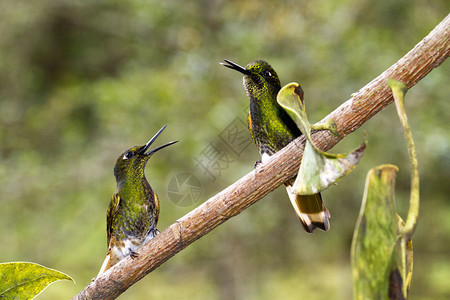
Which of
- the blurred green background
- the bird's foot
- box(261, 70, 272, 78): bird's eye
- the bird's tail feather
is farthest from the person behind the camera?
the blurred green background

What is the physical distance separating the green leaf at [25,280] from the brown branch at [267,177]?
9cm

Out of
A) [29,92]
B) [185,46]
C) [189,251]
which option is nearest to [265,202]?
[189,251]

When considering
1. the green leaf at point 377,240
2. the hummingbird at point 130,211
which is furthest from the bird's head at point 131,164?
the green leaf at point 377,240

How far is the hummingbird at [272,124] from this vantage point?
2.96 ft

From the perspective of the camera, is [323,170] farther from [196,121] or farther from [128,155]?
[196,121]

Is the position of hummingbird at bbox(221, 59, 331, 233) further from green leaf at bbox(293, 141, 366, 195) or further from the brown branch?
green leaf at bbox(293, 141, 366, 195)

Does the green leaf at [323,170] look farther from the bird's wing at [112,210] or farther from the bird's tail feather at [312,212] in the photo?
the bird's wing at [112,210]

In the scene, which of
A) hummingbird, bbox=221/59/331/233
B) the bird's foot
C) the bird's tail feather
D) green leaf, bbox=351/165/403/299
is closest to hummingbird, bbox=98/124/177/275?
hummingbird, bbox=221/59/331/233

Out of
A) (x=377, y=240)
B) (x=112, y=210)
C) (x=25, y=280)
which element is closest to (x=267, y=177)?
(x=377, y=240)

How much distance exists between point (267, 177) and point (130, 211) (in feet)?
2.35

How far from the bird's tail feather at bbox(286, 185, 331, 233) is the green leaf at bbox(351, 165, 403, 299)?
380 millimetres

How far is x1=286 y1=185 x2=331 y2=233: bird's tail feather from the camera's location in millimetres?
888

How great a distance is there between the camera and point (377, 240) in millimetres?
481

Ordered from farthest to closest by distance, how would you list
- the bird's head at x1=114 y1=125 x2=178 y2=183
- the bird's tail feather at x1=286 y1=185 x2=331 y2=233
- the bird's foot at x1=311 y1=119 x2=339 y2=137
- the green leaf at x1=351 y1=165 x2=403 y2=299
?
the bird's head at x1=114 y1=125 x2=178 y2=183, the bird's tail feather at x1=286 y1=185 x2=331 y2=233, the bird's foot at x1=311 y1=119 x2=339 y2=137, the green leaf at x1=351 y1=165 x2=403 y2=299
